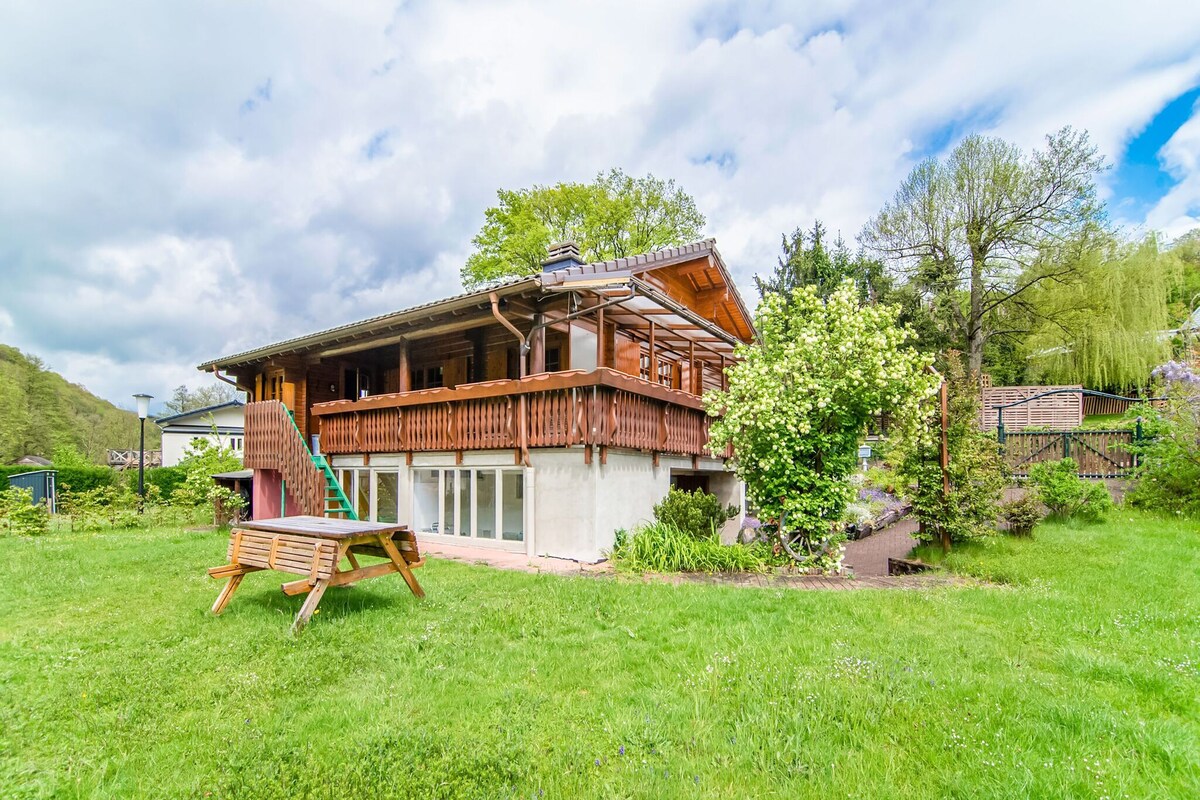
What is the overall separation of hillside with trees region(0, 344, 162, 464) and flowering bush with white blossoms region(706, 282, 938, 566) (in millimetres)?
43414

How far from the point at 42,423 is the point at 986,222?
6398 centimetres

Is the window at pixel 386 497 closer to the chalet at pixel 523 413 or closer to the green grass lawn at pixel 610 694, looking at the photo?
the chalet at pixel 523 413

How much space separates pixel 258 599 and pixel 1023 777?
7.03m

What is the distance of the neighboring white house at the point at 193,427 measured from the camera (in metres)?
31.9

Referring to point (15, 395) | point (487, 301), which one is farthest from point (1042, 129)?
point (15, 395)

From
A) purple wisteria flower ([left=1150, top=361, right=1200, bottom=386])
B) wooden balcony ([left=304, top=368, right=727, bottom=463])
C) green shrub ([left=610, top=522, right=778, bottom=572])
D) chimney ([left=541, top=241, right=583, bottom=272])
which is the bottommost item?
green shrub ([left=610, top=522, right=778, bottom=572])

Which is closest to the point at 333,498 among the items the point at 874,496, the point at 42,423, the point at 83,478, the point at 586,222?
the point at 874,496

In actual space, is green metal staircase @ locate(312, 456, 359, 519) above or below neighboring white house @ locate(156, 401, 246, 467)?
below

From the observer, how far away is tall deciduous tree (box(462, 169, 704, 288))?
28.1 meters

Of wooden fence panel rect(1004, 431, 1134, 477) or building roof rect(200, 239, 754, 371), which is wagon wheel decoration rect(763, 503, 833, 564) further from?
wooden fence panel rect(1004, 431, 1134, 477)

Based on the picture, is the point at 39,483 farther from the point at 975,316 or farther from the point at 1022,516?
the point at 975,316

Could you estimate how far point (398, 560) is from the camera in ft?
20.1

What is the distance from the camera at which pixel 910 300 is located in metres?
27.5

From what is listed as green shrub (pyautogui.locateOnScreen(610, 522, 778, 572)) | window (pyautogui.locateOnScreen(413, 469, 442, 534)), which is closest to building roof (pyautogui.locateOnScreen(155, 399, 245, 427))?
window (pyautogui.locateOnScreen(413, 469, 442, 534))
